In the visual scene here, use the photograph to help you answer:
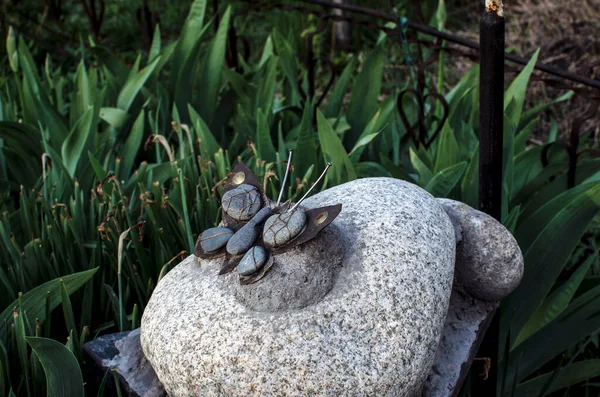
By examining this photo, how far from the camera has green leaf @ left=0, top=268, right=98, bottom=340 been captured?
1.37 meters

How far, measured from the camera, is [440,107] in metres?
2.48

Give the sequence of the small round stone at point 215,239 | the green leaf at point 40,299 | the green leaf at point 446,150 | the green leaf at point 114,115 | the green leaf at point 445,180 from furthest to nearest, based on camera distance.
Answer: the green leaf at point 114,115 → the green leaf at point 446,150 → the green leaf at point 445,180 → the green leaf at point 40,299 → the small round stone at point 215,239

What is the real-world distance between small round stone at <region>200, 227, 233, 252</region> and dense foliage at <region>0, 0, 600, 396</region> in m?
0.27

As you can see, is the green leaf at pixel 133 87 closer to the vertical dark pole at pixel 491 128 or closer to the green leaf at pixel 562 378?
the vertical dark pole at pixel 491 128

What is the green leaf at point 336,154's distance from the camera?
5.73 ft

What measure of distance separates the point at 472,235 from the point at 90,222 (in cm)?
96

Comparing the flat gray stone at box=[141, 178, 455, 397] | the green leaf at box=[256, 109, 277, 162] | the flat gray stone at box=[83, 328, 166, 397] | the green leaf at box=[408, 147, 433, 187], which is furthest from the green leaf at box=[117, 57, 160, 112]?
the flat gray stone at box=[141, 178, 455, 397]

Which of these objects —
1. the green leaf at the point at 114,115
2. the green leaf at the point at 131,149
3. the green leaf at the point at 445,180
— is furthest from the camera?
the green leaf at the point at 114,115

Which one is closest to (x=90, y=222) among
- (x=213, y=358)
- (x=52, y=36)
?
(x=213, y=358)

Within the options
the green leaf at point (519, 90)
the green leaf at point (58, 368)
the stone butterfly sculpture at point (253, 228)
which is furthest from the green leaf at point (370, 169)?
the green leaf at point (58, 368)

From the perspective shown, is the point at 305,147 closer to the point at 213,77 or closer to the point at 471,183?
the point at 471,183

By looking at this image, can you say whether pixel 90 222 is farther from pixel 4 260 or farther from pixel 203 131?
pixel 203 131

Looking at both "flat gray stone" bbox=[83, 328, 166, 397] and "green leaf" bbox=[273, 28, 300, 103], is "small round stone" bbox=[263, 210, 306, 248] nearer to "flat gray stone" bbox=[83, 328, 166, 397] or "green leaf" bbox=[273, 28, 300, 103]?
"flat gray stone" bbox=[83, 328, 166, 397]

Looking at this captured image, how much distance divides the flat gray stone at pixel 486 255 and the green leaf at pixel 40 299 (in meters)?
0.72
